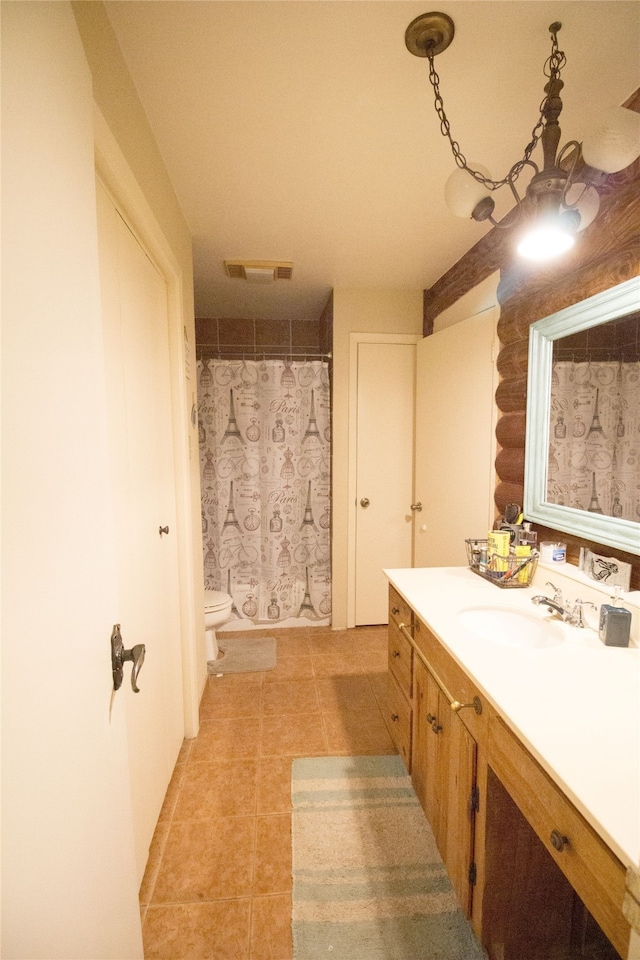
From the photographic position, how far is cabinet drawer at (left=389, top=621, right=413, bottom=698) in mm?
1520

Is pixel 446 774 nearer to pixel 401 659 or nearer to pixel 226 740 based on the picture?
pixel 401 659

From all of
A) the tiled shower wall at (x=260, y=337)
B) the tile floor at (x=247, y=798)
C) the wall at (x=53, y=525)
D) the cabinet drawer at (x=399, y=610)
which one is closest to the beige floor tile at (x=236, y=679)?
the tile floor at (x=247, y=798)

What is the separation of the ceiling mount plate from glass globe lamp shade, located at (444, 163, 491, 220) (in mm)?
314

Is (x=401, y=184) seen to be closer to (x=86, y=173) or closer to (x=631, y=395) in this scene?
(x=631, y=395)

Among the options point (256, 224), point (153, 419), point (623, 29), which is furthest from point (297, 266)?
point (623, 29)

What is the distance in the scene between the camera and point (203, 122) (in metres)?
1.34

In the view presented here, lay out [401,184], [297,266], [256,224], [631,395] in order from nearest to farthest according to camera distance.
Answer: [631,395]
[401,184]
[256,224]
[297,266]

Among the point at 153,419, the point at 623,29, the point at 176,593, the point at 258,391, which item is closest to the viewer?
the point at 623,29

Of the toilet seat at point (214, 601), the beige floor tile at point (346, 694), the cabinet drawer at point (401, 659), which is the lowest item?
the beige floor tile at point (346, 694)

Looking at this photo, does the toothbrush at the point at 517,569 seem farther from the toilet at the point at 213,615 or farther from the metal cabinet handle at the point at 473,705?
the toilet at the point at 213,615

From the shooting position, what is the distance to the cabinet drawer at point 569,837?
60 cm

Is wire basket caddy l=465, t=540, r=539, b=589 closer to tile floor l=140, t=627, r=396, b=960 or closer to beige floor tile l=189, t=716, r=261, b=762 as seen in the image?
tile floor l=140, t=627, r=396, b=960

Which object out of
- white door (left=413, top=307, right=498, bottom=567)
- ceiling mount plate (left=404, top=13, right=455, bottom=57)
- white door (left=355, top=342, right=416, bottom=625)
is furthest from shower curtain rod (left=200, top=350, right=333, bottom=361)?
ceiling mount plate (left=404, top=13, right=455, bottom=57)

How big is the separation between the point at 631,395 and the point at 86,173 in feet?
5.00
